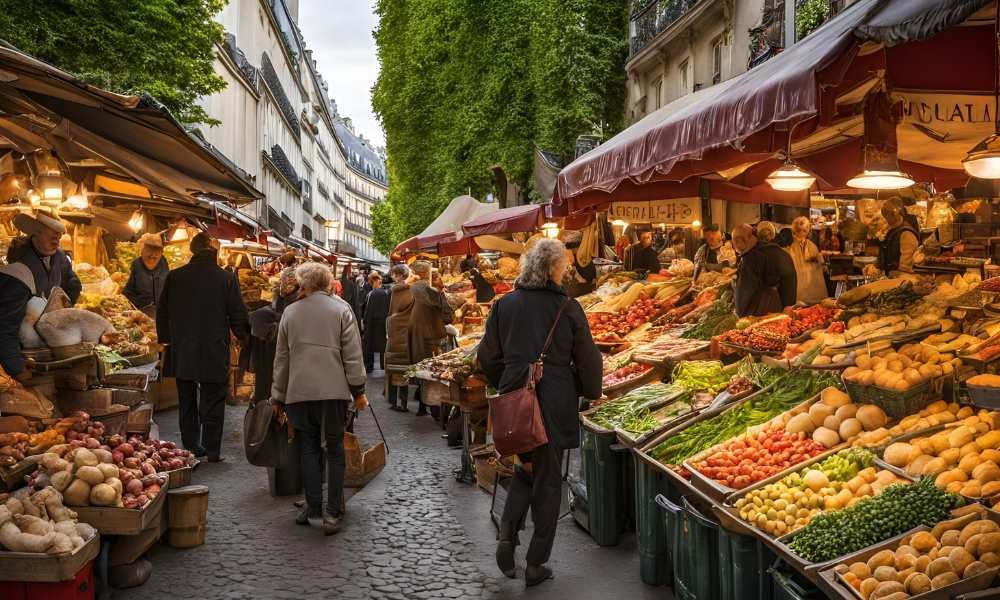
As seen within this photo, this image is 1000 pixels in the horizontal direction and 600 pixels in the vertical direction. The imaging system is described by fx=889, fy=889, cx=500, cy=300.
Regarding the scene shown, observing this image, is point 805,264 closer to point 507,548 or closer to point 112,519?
point 507,548

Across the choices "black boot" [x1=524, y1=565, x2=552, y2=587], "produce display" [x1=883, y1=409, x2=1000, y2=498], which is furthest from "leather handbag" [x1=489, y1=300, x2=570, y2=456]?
"produce display" [x1=883, y1=409, x2=1000, y2=498]

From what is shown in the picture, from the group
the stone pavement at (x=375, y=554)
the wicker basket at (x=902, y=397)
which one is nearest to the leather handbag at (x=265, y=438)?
the stone pavement at (x=375, y=554)

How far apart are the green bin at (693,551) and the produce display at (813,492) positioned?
0.34 meters

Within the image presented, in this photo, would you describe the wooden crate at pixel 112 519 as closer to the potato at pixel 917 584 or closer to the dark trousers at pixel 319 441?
the dark trousers at pixel 319 441

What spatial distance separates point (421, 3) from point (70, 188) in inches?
1033

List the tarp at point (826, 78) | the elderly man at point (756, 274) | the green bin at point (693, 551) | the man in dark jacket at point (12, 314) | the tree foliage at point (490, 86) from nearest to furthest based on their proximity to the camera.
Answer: the tarp at point (826, 78)
the green bin at point (693, 551)
the man in dark jacket at point (12, 314)
the elderly man at point (756, 274)
the tree foliage at point (490, 86)

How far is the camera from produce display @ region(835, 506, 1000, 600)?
3.63 meters

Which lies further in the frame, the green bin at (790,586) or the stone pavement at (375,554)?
the stone pavement at (375,554)

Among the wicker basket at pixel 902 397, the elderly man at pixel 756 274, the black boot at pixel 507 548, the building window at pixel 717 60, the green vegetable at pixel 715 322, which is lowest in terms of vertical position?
the black boot at pixel 507 548

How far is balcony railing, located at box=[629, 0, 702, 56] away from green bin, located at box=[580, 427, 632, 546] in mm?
18788

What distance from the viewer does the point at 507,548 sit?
5.95 metres

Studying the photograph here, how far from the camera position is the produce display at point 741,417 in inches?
237

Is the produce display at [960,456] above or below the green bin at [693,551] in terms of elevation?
above

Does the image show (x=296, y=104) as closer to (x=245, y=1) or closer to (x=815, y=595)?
(x=245, y=1)
